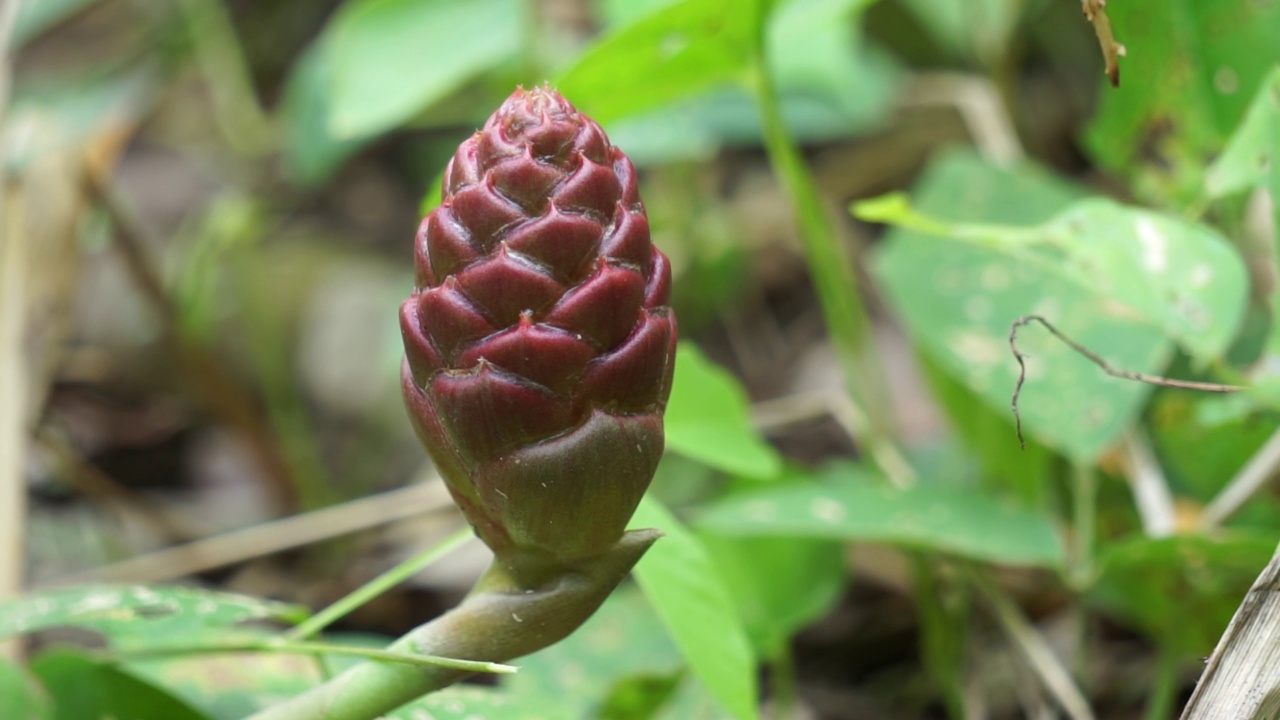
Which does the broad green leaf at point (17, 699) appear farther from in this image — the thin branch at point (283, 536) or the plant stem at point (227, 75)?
the plant stem at point (227, 75)

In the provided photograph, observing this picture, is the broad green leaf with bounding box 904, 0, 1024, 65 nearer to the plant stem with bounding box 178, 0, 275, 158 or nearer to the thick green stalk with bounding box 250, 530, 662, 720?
the plant stem with bounding box 178, 0, 275, 158

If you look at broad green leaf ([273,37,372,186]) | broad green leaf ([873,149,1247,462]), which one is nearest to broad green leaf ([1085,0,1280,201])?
broad green leaf ([873,149,1247,462])

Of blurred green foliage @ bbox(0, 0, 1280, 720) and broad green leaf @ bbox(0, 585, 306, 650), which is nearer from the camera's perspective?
broad green leaf @ bbox(0, 585, 306, 650)

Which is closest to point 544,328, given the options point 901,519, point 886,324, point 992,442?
point 901,519

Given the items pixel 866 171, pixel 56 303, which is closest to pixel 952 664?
pixel 56 303

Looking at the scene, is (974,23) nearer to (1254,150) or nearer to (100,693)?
(1254,150)

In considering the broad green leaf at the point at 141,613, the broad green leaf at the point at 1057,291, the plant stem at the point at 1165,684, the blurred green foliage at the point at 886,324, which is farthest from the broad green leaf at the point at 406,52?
the plant stem at the point at 1165,684
